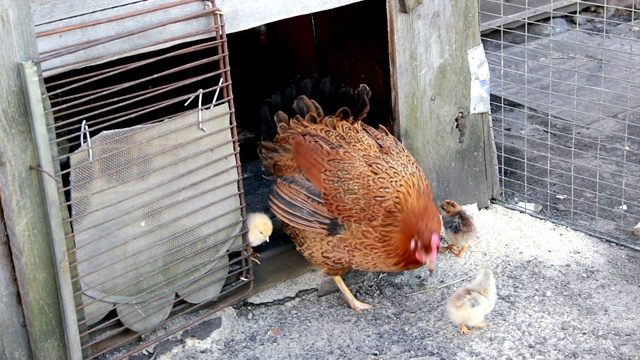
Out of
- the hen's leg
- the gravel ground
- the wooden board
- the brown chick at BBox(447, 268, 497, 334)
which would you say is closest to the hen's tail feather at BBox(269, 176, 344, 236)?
the hen's leg

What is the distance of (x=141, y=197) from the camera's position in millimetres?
3443

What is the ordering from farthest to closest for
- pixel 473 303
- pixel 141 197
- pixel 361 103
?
pixel 361 103 → pixel 473 303 → pixel 141 197

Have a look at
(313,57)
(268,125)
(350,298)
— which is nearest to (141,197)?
(268,125)

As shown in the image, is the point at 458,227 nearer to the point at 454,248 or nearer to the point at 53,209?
the point at 454,248

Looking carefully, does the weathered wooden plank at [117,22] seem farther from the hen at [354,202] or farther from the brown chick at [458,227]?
the brown chick at [458,227]

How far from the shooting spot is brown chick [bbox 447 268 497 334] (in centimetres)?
356

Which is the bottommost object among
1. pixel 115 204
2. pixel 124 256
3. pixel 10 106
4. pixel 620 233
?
pixel 620 233

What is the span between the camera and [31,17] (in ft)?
9.41

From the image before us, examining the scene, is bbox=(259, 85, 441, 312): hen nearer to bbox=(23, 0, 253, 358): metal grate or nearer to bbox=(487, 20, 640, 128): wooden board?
bbox=(23, 0, 253, 358): metal grate

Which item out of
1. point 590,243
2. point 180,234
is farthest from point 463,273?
point 180,234

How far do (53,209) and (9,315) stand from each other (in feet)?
1.65

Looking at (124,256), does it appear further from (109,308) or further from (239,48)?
(239,48)

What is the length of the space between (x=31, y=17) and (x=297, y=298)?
6.30 ft

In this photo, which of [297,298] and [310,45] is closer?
[297,298]
